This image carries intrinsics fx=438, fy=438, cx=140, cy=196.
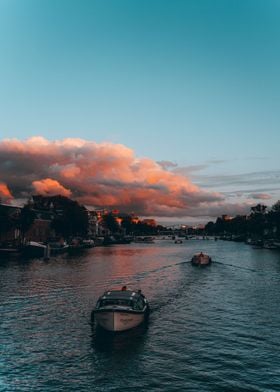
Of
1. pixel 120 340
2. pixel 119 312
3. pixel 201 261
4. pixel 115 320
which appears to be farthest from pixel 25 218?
pixel 120 340

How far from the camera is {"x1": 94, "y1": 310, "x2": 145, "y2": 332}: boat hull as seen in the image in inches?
1615

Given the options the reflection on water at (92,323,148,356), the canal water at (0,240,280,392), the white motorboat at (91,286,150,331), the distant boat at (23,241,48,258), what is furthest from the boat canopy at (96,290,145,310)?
the distant boat at (23,241,48,258)

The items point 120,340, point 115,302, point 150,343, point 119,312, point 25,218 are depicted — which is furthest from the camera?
point 25,218

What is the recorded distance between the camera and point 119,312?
136 ft

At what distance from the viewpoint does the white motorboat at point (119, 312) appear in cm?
4112

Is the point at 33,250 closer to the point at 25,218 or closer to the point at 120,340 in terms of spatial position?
the point at 25,218

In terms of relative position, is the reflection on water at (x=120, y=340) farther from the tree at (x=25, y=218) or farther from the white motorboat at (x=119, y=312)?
the tree at (x=25, y=218)

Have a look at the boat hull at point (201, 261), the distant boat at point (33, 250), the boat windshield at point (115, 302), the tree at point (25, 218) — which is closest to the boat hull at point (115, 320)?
the boat windshield at point (115, 302)

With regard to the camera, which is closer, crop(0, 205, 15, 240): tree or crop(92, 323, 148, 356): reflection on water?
crop(92, 323, 148, 356): reflection on water

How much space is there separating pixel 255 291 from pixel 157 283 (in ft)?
58.7

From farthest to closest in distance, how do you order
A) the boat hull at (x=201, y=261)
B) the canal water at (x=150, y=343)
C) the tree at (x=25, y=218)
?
the tree at (x=25, y=218) < the boat hull at (x=201, y=261) < the canal water at (x=150, y=343)

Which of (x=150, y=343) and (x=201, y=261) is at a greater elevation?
(x=201, y=261)

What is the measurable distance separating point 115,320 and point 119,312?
2.81ft

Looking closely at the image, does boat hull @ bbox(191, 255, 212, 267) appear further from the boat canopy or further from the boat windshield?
the boat windshield
